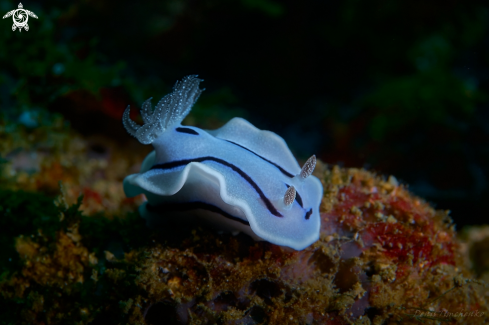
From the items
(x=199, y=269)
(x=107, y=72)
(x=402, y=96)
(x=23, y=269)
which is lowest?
(x=23, y=269)

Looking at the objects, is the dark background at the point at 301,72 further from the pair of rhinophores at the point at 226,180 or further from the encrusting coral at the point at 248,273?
the pair of rhinophores at the point at 226,180

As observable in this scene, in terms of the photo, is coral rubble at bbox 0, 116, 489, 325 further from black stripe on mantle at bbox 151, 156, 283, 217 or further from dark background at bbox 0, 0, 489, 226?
dark background at bbox 0, 0, 489, 226

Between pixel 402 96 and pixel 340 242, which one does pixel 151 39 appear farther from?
pixel 340 242

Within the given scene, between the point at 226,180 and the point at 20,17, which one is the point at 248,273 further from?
the point at 20,17

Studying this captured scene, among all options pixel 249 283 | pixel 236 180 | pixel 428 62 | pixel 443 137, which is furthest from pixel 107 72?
pixel 428 62

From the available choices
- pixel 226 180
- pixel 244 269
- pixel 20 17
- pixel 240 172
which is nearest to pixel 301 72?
pixel 20 17

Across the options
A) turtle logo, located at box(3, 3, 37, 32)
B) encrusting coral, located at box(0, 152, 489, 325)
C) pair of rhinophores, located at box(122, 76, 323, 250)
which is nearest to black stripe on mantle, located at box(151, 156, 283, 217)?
pair of rhinophores, located at box(122, 76, 323, 250)

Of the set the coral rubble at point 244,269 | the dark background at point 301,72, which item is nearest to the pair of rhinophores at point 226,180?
the coral rubble at point 244,269
